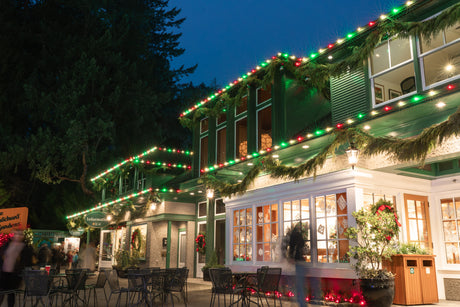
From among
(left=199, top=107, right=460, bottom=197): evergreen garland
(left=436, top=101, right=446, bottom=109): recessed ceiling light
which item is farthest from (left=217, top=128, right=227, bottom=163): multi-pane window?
(left=436, top=101, right=446, bottom=109): recessed ceiling light

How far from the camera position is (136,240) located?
19.5 m

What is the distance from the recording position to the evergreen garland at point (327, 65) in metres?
8.11

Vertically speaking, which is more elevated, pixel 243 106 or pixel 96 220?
pixel 243 106

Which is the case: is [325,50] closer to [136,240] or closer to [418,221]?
[418,221]

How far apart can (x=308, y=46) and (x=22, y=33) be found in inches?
1031

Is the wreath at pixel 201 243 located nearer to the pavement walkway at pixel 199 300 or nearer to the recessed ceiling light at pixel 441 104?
the pavement walkway at pixel 199 300

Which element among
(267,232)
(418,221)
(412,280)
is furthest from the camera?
(267,232)

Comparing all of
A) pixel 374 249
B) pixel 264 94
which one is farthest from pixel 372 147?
pixel 264 94

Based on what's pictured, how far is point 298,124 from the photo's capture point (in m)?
13.3

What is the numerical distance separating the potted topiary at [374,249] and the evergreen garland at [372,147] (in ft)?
4.19

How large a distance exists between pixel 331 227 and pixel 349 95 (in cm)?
347

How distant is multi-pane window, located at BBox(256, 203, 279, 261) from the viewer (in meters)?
11.1

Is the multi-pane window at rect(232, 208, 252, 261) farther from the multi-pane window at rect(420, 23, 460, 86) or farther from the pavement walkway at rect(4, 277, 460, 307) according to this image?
the multi-pane window at rect(420, 23, 460, 86)

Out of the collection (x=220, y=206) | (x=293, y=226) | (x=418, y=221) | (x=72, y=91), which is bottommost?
(x=293, y=226)
